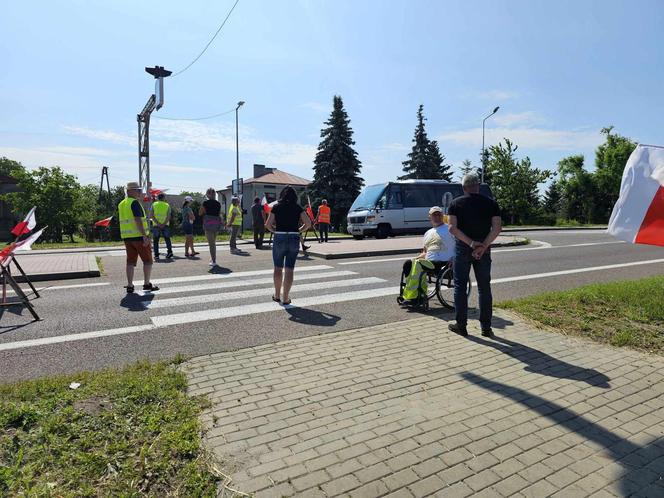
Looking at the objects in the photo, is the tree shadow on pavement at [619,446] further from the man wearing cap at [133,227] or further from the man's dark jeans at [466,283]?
the man wearing cap at [133,227]

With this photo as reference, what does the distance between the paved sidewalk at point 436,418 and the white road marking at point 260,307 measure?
1743 mm

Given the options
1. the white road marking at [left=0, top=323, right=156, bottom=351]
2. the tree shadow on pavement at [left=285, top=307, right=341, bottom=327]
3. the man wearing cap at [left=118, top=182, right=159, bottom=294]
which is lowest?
→ the white road marking at [left=0, top=323, right=156, bottom=351]

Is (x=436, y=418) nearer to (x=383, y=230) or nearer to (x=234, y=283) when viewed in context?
(x=234, y=283)

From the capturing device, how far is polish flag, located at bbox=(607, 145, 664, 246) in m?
3.38

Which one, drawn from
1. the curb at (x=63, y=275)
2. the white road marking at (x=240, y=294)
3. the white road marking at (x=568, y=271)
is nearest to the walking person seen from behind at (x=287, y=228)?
the white road marking at (x=240, y=294)

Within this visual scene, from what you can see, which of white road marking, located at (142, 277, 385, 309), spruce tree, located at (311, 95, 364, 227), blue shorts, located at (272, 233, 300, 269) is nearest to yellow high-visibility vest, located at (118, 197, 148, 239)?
white road marking, located at (142, 277, 385, 309)

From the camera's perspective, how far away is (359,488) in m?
2.48

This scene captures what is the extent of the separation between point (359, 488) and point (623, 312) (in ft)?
→ 17.5

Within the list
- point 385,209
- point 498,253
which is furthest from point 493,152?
point 498,253

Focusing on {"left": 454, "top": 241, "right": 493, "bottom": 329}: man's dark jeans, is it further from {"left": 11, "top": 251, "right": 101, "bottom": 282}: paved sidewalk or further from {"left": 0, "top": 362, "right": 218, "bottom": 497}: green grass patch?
{"left": 11, "top": 251, "right": 101, "bottom": 282}: paved sidewalk

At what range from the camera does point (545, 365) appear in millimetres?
4348

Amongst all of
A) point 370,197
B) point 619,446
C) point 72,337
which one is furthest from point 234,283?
point 370,197

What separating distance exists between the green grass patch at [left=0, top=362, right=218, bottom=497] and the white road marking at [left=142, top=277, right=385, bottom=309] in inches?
129

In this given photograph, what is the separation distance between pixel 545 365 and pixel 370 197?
1812cm
